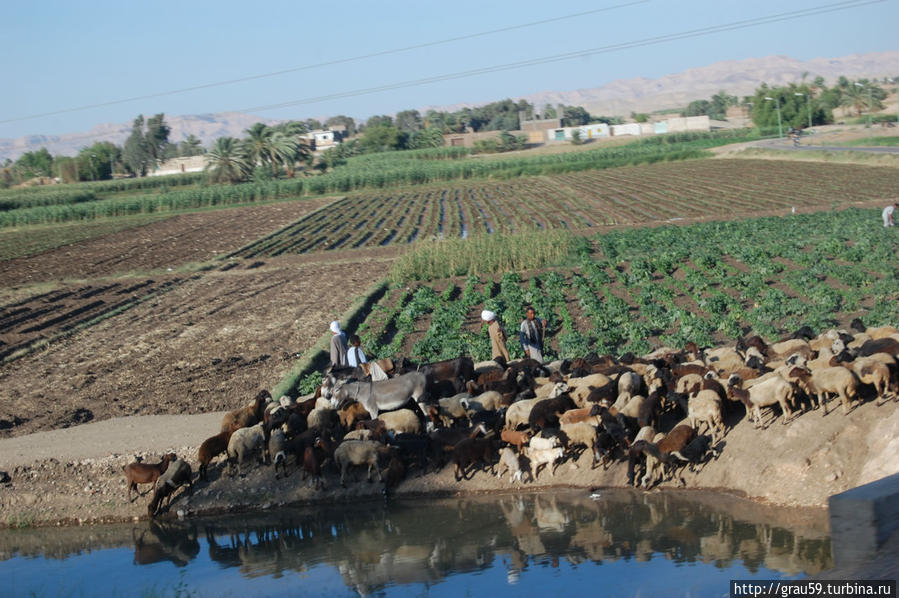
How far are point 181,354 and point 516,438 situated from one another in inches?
490

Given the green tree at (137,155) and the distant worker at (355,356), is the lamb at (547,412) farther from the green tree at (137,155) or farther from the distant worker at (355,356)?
the green tree at (137,155)

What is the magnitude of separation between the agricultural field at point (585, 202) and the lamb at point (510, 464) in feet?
92.7

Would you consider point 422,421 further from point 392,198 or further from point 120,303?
point 392,198

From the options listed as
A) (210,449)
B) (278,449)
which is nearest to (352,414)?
(278,449)

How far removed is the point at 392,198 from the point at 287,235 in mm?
20471

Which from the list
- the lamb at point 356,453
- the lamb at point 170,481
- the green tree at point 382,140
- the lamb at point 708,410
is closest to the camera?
the lamb at point 708,410

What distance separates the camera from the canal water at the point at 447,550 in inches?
380

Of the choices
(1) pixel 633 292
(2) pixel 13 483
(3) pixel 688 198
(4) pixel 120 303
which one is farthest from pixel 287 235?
(2) pixel 13 483

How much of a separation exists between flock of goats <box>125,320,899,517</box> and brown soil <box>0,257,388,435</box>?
13.7 ft

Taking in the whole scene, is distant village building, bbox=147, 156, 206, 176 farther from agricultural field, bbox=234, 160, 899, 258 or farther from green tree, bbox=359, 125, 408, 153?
agricultural field, bbox=234, 160, 899, 258

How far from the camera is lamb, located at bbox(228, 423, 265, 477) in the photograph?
1367cm

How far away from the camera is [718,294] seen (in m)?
22.1

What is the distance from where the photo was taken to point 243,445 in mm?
13672

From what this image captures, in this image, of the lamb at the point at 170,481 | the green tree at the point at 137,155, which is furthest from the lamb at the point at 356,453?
the green tree at the point at 137,155
